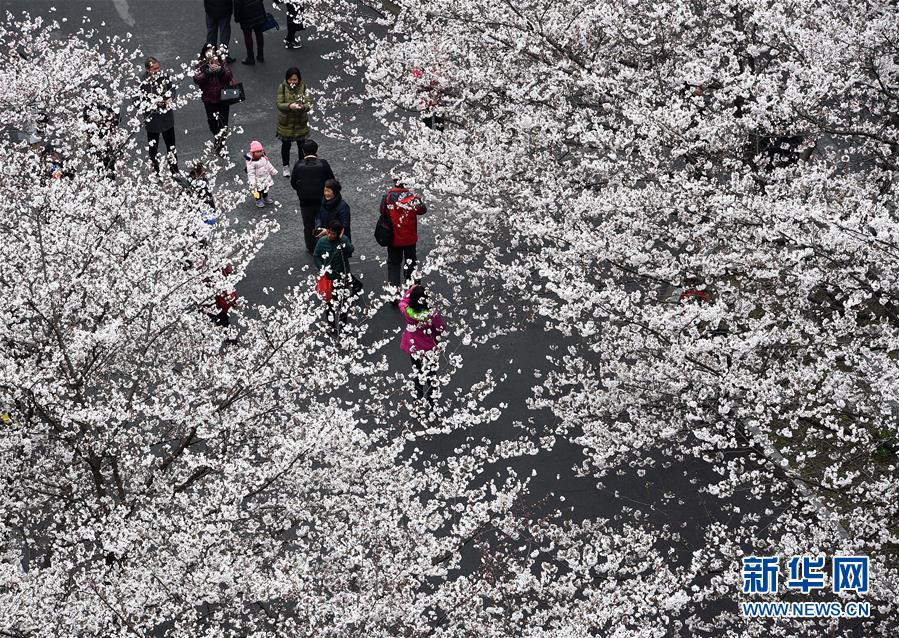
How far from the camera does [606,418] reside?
9.92 m

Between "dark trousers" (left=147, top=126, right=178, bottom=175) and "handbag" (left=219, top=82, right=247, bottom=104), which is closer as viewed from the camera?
"dark trousers" (left=147, top=126, right=178, bottom=175)

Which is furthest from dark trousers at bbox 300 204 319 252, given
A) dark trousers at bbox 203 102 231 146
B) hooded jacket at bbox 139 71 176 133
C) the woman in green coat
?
dark trousers at bbox 203 102 231 146

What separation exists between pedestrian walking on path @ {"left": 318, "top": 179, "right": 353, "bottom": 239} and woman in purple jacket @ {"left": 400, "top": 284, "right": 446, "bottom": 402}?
6.92 ft

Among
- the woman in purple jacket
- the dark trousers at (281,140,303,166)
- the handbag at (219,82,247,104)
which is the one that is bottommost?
the woman in purple jacket

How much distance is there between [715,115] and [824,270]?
1.73 metres

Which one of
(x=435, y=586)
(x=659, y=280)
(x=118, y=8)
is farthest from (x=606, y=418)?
(x=118, y=8)

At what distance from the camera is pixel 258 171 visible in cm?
1461

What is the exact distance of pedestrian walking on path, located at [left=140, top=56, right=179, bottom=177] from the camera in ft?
45.6

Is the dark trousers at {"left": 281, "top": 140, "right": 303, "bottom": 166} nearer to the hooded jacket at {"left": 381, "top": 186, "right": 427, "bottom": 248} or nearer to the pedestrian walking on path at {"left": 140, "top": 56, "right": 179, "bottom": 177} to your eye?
the pedestrian walking on path at {"left": 140, "top": 56, "right": 179, "bottom": 177}

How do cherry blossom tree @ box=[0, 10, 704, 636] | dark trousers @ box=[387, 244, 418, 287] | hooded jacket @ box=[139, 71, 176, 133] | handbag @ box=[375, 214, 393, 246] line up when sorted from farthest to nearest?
hooded jacket @ box=[139, 71, 176, 133] < dark trousers @ box=[387, 244, 418, 287] < handbag @ box=[375, 214, 393, 246] < cherry blossom tree @ box=[0, 10, 704, 636]

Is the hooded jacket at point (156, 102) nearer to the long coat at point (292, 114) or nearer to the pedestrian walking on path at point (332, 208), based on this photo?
→ the long coat at point (292, 114)

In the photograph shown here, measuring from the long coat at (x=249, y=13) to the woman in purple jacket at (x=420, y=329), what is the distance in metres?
8.72

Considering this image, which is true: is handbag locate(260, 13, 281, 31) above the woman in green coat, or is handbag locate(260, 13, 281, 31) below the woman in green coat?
above

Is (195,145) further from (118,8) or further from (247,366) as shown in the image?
(247,366)
